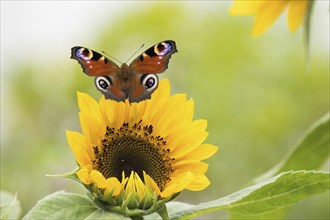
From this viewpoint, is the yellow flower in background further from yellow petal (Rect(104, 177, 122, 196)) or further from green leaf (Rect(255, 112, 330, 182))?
yellow petal (Rect(104, 177, 122, 196))

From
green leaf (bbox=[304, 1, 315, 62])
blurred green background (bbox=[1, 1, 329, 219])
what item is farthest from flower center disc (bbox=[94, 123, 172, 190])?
blurred green background (bbox=[1, 1, 329, 219])

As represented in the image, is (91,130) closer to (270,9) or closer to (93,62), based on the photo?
(93,62)

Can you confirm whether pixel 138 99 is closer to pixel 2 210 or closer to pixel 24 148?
pixel 2 210

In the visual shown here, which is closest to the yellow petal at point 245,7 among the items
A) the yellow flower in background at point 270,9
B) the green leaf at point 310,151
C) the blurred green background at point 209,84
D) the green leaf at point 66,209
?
the yellow flower in background at point 270,9

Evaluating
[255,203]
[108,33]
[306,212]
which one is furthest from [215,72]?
[255,203]

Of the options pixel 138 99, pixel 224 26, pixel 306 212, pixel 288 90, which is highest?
pixel 224 26

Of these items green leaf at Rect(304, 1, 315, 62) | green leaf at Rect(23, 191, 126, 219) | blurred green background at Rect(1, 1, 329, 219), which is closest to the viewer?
green leaf at Rect(23, 191, 126, 219)
